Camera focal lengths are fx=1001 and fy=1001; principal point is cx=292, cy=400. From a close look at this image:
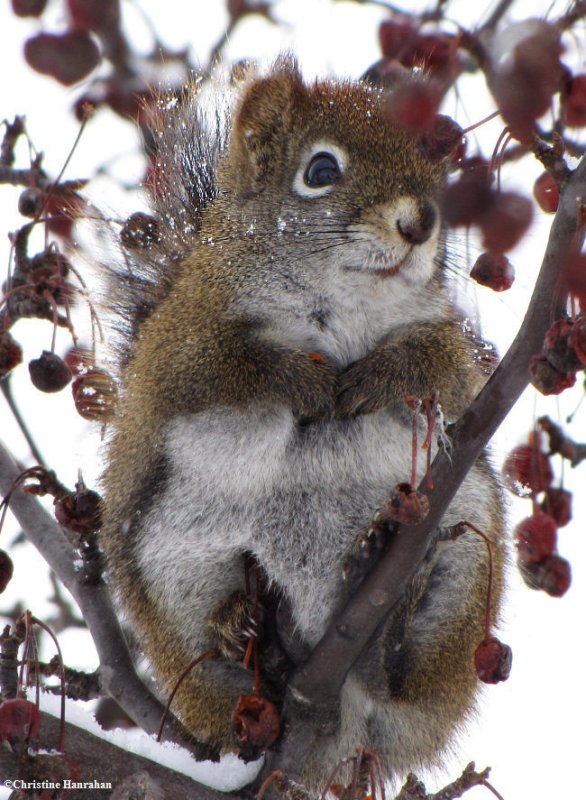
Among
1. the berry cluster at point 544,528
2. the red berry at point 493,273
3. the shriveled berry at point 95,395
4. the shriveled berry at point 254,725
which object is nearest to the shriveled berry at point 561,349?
the berry cluster at point 544,528

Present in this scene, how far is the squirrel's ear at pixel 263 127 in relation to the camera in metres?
2.52

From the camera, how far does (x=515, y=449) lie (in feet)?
6.96

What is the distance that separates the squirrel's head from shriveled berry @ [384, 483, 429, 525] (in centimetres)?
66

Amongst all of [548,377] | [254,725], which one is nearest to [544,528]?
[548,377]

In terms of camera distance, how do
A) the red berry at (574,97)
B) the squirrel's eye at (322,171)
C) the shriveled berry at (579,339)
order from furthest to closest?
1. the squirrel's eye at (322,171)
2. the red berry at (574,97)
3. the shriveled berry at (579,339)

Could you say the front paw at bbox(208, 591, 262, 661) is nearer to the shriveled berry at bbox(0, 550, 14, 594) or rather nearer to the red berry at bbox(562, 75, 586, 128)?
the shriveled berry at bbox(0, 550, 14, 594)

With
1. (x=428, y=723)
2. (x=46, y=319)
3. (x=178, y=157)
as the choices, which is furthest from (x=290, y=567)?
(x=178, y=157)

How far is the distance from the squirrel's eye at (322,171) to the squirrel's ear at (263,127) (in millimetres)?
110

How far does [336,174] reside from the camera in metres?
2.38

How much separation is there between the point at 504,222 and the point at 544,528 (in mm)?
554

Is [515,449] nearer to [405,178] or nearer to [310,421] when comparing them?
[310,421]

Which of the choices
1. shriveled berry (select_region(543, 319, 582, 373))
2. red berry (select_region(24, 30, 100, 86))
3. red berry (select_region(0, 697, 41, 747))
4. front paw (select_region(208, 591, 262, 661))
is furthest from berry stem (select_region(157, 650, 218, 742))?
red berry (select_region(24, 30, 100, 86))

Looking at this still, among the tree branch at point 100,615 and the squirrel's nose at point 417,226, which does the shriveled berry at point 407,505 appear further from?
the tree branch at point 100,615

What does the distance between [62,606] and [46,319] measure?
1.41 meters
